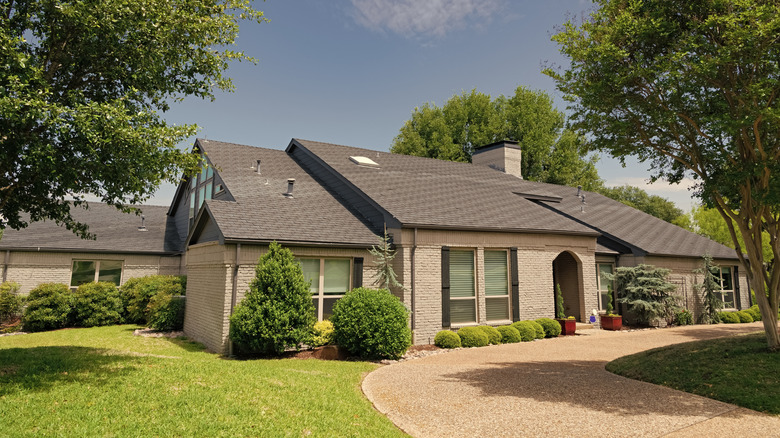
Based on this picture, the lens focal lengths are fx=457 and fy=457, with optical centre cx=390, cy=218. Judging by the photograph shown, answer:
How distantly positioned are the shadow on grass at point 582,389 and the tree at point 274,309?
449 cm

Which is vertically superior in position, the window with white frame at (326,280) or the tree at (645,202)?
the tree at (645,202)

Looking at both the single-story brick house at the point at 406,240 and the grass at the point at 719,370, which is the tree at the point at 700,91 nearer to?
the grass at the point at 719,370

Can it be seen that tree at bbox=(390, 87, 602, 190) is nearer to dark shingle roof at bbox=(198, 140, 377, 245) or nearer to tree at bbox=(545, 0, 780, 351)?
dark shingle roof at bbox=(198, 140, 377, 245)

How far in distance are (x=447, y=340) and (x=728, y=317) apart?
16.9 meters

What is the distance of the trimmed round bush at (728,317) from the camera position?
895 inches

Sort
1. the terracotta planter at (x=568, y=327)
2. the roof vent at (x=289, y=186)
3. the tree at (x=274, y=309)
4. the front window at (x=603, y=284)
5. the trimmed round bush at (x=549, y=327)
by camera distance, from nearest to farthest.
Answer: the tree at (x=274, y=309), the trimmed round bush at (x=549, y=327), the roof vent at (x=289, y=186), the terracotta planter at (x=568, y=327), the front window at (x=603, y=284)

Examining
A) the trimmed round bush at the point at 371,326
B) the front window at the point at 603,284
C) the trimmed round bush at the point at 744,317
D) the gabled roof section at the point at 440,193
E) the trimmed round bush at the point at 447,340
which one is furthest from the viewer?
the trimmed round bush at the point at 744,317

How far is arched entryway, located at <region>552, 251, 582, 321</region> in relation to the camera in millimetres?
19969

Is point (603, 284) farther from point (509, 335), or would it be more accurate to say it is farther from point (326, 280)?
point (326, 280)

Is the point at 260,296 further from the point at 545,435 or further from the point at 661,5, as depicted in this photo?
the point at 661,5

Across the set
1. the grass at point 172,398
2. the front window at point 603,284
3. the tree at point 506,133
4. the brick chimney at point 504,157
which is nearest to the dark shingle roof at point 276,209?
the grass at point 172,398

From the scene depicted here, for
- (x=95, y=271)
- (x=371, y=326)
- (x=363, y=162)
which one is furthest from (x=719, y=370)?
(x=95, y=271)

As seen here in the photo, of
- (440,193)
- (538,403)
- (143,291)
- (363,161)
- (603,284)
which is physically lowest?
(538,403)

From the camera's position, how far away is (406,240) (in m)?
15.4
